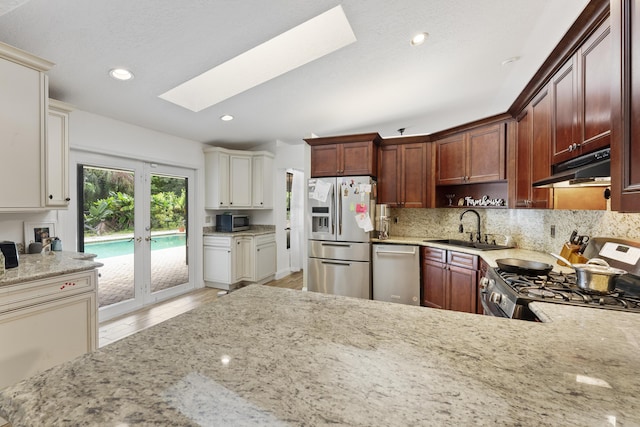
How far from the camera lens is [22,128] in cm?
196

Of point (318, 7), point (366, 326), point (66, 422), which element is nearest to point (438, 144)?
point (318, 7)

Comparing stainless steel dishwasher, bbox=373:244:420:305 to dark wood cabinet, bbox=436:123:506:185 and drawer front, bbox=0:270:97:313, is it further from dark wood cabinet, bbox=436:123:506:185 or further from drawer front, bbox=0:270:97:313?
drawer front, bbox=0:270:97:313

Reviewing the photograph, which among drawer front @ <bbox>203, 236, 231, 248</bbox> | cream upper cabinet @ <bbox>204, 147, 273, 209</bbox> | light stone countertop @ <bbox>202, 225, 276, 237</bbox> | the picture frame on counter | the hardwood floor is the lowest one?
the hardwood floor

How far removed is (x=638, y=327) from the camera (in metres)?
0.95

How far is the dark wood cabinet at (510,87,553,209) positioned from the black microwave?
12.2ft

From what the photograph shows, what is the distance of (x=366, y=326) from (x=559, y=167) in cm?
178

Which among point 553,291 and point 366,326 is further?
point 553,291

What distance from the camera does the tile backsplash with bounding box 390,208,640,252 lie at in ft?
6.12

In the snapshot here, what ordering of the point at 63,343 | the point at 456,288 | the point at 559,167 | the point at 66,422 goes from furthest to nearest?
the point at 456,288, the point at 63,343, the point at 559,167, the point at 66,422

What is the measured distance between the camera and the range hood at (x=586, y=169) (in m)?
1.22

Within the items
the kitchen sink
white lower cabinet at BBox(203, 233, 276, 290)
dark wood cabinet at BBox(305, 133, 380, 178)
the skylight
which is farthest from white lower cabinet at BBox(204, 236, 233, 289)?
the kitchen sink

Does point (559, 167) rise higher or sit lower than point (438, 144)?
lower

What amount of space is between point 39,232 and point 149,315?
1426 mm

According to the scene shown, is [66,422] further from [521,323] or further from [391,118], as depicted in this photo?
[391,118]
